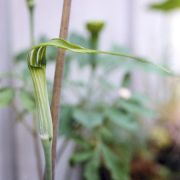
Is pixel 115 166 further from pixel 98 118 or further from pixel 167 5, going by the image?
pixel 167 5

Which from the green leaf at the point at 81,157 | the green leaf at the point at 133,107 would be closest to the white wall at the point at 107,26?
the green leaf at the point at 81,157

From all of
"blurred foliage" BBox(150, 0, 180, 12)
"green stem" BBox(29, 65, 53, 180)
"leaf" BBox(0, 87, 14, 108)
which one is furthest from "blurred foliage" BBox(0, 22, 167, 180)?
"blurred foliage" BBox(150, 0, 180, 12)

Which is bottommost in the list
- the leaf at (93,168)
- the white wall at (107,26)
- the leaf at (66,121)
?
the leaf at (93,168)

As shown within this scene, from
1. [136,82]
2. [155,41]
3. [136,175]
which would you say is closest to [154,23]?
[155,41]

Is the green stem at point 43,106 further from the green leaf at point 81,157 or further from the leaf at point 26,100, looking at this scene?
the green leaf at point 81,157

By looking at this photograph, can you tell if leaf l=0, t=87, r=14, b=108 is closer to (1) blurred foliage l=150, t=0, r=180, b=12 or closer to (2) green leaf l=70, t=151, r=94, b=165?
(2) green leaf l=70, t=151, r=94, b=165

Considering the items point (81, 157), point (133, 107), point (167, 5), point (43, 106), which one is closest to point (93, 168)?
point (81, 157)
